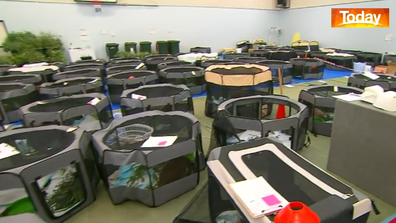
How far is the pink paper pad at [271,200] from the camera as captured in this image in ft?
3.29

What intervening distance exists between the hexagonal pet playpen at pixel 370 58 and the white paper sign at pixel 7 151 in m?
8.29

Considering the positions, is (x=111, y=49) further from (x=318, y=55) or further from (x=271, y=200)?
(x=271, y=200)

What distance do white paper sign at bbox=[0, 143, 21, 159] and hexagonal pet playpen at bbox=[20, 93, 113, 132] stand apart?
0.54 meters

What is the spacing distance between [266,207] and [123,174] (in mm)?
1176

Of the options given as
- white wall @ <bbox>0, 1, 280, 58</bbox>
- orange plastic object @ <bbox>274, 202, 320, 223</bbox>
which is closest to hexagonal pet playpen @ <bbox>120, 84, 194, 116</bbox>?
orange plastic object @ <bbox>274, 202, 320, 223</bbox>

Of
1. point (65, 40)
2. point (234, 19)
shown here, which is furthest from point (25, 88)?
point (234, 19)

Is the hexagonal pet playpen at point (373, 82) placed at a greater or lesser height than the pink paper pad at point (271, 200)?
lesser

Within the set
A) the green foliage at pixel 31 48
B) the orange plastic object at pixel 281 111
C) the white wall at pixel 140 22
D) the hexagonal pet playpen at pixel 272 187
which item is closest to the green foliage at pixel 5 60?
the green foliage at pixel 31 48

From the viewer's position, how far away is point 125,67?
16.6 feet

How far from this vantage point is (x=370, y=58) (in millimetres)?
7000

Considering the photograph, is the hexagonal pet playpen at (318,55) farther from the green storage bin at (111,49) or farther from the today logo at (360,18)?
the green storage bin at (111,49)

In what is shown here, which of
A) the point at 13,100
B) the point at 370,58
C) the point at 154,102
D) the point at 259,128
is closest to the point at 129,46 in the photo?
the point at 13,100

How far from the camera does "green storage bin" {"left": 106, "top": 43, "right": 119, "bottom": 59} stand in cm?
770

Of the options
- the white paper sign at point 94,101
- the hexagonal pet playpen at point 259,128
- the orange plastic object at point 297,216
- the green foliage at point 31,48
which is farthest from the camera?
→ the green foliage at point 31,48
